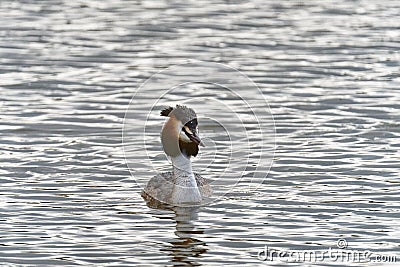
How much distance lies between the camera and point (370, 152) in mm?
17656

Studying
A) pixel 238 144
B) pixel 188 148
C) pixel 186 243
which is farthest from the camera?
pixel 238 144

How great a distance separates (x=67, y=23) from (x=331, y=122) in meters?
9.39

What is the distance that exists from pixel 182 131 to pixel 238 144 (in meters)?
3.01

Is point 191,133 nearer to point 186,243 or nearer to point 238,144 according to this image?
point 186,243

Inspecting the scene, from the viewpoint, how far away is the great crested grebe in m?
15.5

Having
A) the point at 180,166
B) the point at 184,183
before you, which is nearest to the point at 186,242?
the point at 184,183

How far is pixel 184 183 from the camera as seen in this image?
15.7 m

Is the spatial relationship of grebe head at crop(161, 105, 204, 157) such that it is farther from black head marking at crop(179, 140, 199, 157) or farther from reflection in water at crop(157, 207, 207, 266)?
reflection in water at crop(157, 207, 207, 266)

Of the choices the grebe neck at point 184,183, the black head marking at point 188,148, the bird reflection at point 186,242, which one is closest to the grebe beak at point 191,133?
the black head marking at point 188,148

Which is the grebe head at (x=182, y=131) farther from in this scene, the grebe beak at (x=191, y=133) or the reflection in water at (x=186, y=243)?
the reflection in water at (x=186, y=243)

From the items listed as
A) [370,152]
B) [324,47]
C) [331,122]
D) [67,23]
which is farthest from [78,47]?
[370,152]

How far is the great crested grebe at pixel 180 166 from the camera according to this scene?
15.5 m

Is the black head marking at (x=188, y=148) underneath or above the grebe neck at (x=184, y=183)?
above

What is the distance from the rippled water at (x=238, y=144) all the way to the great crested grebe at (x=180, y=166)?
331 millimetres
